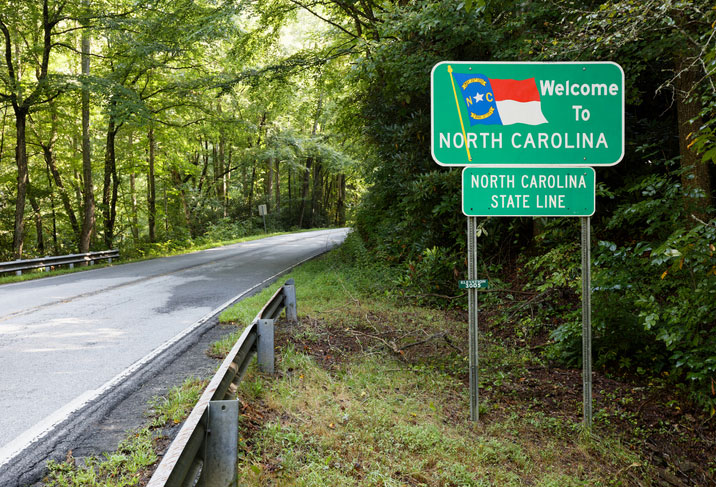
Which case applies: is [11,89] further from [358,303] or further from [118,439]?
[118,439]

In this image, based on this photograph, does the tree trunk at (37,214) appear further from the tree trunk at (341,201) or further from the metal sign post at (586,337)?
the tree trunk at (341,201)

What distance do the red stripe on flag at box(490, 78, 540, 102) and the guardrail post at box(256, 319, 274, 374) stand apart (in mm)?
3246

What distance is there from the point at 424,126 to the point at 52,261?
14018 mm

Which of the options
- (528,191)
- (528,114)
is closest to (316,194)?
(528,114)

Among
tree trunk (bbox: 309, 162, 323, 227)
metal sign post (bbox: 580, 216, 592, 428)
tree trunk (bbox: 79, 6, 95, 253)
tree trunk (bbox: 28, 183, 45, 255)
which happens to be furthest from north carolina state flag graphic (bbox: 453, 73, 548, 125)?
tree trunk (bbox: 309, 162, 323, 227)

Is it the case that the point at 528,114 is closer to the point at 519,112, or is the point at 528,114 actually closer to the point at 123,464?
the point at 519,112

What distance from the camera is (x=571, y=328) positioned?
5.88 meters

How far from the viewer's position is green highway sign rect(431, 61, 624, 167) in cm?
451

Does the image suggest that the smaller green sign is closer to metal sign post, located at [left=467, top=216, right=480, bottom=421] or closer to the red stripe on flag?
metal sign post, located at [left=467, top=216, right=480, bottom=421]

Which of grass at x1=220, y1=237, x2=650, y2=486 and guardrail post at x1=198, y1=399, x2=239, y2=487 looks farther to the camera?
grass at x1=220, y1=237, x2=650, y2=486

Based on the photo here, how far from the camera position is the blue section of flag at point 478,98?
4.54 meters

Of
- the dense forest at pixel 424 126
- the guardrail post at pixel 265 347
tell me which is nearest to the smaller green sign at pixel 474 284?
the dense forest at pixel 424 126

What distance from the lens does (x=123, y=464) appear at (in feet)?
11.0

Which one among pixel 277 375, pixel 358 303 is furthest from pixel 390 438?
pixel 358 303
